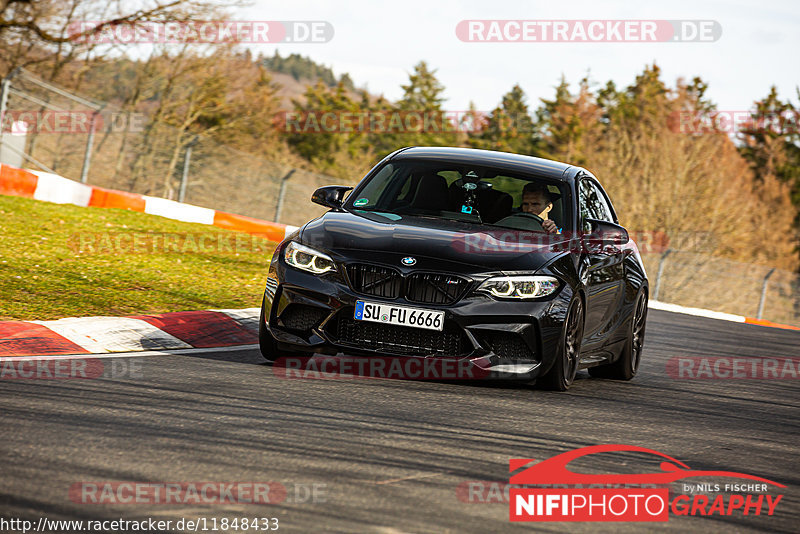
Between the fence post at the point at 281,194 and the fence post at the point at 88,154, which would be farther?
the fence post at the point at 281,194

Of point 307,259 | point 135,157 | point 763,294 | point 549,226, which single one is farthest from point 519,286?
point 135,157

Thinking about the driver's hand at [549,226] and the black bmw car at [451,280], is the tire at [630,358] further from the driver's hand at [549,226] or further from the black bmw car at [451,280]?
the driver's hand at [549,226]

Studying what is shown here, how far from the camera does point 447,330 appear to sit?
7.32m

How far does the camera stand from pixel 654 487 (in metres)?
5.18


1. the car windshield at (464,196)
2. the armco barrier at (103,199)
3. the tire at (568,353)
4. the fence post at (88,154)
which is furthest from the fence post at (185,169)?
the tire at (568,353)

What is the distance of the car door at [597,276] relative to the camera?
8.46 metres

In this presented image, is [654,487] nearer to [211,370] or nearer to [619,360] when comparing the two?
[211,370]

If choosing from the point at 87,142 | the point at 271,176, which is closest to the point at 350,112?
the point at 271,176

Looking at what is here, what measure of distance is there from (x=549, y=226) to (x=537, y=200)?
1.16ft

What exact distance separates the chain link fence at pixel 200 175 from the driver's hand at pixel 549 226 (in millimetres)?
14667

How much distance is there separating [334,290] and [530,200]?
2.18 metres

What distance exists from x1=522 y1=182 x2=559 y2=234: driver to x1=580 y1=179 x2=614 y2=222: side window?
0.36 metres

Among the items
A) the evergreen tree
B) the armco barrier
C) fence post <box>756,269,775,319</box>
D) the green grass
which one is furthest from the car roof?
the evergreen tree

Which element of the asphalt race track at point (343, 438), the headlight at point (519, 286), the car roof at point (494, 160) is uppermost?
the car roof at point (494, 160)
